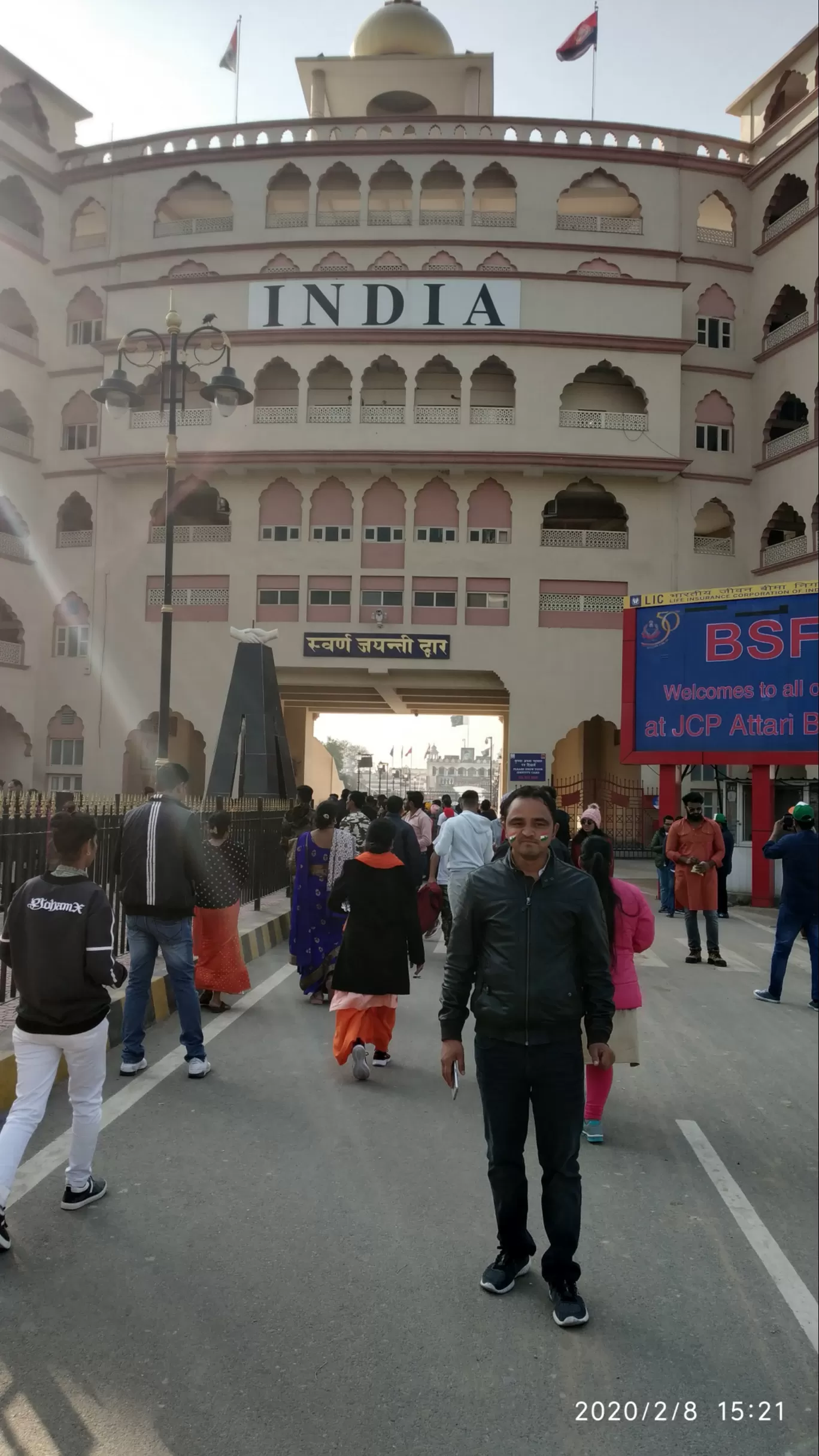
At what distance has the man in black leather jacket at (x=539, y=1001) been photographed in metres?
2.89

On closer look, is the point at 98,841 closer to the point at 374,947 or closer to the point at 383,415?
the point at 374,947

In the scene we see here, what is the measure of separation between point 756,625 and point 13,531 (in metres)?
22.0

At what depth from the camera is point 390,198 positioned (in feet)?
95.8

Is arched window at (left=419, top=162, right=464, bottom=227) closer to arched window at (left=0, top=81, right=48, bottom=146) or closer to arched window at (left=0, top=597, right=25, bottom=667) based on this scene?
arched window at (left=0, top=81, right=48, bottom=146)

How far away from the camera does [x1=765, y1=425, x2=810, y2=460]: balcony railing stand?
88.1 ft

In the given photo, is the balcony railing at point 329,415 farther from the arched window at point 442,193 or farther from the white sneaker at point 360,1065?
the white sneaker at point 360,1065

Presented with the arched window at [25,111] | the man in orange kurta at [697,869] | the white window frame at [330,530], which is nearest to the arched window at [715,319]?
the white window frame at [330,530]

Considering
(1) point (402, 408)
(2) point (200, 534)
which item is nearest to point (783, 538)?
(1) point (402, 408)

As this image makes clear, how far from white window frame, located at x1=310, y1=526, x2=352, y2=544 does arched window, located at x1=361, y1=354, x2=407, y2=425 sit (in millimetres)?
2956

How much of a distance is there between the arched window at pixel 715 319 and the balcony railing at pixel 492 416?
6.33 meters

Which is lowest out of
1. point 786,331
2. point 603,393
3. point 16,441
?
point 16,441

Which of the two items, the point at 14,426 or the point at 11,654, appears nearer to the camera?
the point at 11,654

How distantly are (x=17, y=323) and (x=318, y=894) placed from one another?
2841 centimetres

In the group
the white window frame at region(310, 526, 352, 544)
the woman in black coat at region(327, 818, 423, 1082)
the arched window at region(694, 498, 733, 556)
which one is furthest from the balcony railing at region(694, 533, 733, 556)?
the woman in black coat at region(327, 818, 423, 1082)
